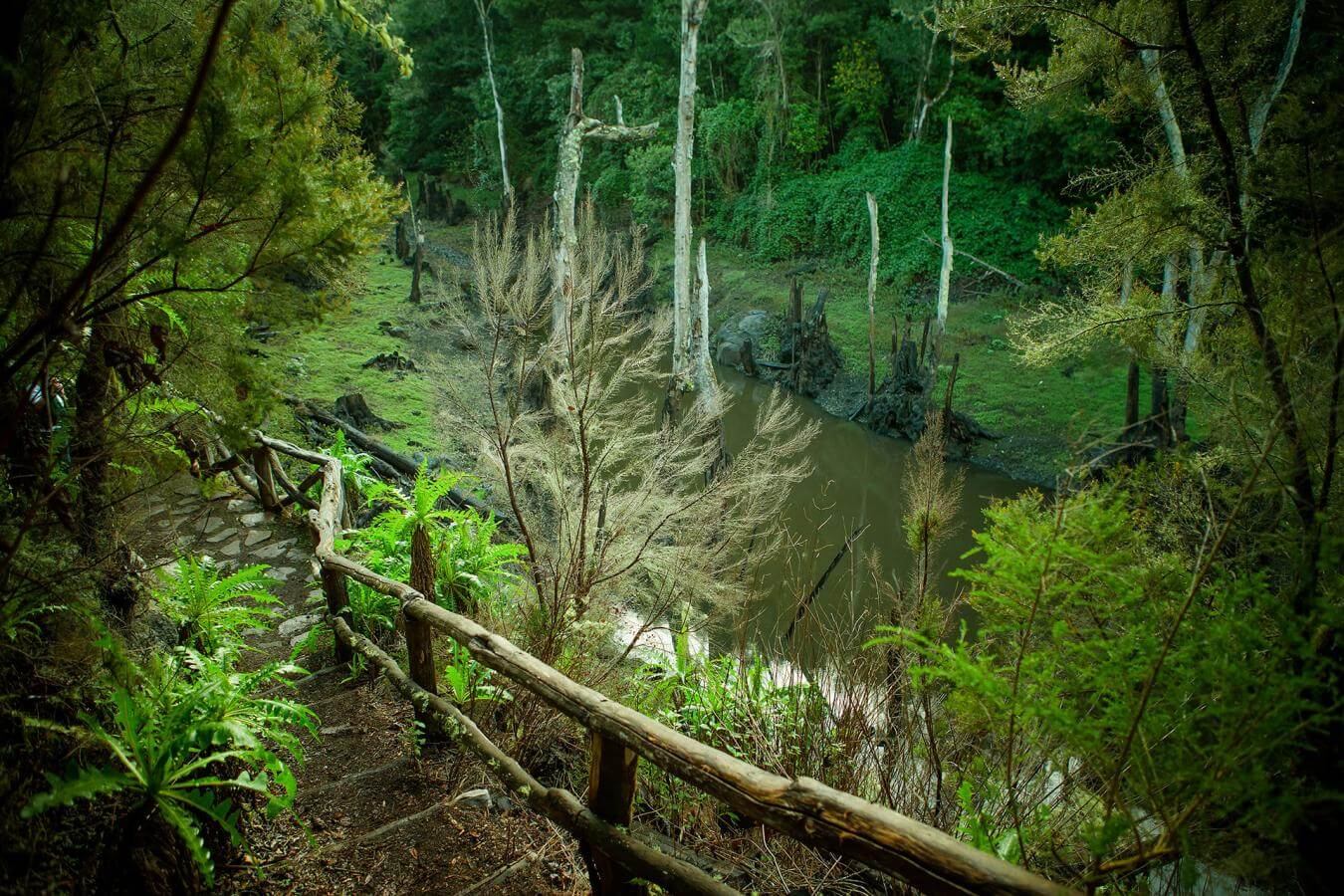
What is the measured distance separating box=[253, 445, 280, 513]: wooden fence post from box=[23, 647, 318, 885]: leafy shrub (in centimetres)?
352

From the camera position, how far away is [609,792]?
2.13 metres

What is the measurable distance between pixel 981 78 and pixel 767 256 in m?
7.57

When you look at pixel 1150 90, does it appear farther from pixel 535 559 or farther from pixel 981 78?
pixel 981 78

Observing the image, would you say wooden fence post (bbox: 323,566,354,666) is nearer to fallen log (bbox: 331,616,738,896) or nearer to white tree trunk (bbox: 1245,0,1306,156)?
fallen log (bbox: 331,616,738,896)

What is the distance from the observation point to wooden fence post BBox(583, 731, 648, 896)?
2.10 m

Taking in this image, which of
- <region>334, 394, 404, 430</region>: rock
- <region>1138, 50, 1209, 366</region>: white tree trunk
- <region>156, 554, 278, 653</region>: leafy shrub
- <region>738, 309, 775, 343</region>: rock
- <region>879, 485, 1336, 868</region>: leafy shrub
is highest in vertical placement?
<region>1138, 50, 1209, 366</region>: white tree trunk

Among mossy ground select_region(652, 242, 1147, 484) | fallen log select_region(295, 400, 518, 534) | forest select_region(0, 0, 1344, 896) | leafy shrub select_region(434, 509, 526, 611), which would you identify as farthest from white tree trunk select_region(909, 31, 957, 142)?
leafy shrub select_region(434, 509, 526, 611)

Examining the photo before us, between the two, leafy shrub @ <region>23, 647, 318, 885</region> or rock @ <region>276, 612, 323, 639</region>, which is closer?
leafy shrub @ <region>23, 647, 318, 885</region>

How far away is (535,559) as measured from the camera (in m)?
5.26

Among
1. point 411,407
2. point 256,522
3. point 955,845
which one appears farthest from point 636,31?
point 955,845

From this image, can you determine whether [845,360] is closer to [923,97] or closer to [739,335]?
[739,335]

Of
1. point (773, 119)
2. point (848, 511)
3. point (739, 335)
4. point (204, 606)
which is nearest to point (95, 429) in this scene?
point (204, 606)

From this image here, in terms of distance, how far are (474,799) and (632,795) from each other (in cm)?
114

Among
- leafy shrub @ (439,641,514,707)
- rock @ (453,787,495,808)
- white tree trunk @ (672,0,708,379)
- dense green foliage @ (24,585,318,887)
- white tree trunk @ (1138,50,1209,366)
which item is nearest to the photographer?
dense green foliage @ (24,585,318,887)
